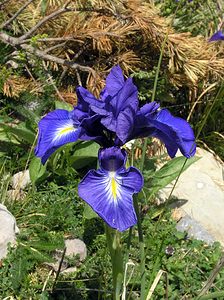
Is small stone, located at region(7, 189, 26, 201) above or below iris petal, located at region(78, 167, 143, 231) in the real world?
below

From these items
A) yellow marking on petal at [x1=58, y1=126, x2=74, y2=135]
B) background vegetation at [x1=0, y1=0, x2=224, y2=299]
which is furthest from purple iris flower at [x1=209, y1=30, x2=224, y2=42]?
yellow marking on petal at [x1=58, y1=126, x2=74, y2=135]

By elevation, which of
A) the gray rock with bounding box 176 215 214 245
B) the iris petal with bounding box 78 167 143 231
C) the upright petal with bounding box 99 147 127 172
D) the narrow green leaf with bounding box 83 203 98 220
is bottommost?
the gray rock with bounding box 176 215 214 245

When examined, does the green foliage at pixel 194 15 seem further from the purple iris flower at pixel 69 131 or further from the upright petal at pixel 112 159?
the upright petal at pixel 112 159

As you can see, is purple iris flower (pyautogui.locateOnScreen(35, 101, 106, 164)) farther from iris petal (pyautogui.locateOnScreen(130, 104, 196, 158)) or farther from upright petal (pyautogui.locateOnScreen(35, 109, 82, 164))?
iris petal (pyautogui.locateOnScreen(130, 104, 196, 158))

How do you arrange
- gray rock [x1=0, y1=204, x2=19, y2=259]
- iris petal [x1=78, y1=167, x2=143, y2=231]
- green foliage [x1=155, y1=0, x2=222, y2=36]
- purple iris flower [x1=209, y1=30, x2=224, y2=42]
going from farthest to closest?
green foliage [x1=155, y1=0, x2=222, y2=36] < purple iris flower [x1=209, y1=30, x2=224, y2=42] < gray rock [x1=0, y1=204, x2=19, y2=259] < iris petal [x1=78, y1=167, x2=143, y2=231]

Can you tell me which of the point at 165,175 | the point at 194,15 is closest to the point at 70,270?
the point at 165,175

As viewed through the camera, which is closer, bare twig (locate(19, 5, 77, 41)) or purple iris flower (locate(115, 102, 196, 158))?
purple iris flower (locate(115, 102, 196, 158))

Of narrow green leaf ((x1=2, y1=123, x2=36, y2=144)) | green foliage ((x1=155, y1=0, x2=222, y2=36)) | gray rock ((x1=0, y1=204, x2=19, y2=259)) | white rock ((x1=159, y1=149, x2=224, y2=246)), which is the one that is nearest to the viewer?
gray rock ((x1=0, y1=204, x2=19, y2=259))
